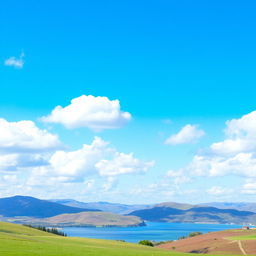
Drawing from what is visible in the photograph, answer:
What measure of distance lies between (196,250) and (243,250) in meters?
38.6

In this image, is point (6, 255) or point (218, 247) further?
point (218, 247)

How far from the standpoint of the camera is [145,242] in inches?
7087

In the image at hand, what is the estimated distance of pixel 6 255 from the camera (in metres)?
45.8

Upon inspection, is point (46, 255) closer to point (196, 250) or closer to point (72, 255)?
point (72, 255)

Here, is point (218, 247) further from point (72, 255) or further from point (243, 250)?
point (72, 255)

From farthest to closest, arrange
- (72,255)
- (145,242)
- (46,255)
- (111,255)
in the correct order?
(145,242)
(111,255)
(72,255)
(46,255)

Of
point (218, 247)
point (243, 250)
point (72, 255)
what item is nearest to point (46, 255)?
point (72, 255)

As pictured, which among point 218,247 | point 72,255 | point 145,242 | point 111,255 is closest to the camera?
point 72,255

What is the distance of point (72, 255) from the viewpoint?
5356 centimetres

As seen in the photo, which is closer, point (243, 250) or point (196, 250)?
point (243, 250)

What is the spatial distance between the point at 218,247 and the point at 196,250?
51.9ft

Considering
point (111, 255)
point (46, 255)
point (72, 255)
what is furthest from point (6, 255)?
point (111, 255)

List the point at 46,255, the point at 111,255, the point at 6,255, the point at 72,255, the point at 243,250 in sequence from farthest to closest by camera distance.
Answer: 1. the point at 243,250
2. the point at 111,255
3. the point at 72,255
4. the point at 46,255
5. the point at 6,255

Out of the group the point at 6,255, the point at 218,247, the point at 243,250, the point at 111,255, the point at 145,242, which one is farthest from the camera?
the point at 145,242
